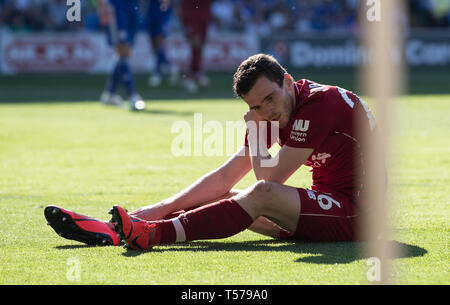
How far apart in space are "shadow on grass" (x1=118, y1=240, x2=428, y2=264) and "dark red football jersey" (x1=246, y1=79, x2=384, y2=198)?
0.36m

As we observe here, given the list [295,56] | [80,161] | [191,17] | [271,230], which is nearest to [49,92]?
[191,17]

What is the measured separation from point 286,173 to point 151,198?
2144 mm

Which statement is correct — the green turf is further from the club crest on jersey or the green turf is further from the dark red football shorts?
the club crest on jersey

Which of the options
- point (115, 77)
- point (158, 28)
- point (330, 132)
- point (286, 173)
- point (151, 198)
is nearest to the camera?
point (286, 173)

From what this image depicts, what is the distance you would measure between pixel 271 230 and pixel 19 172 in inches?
149

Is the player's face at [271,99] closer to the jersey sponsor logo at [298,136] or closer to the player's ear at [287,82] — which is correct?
the player's ear at [287,82]

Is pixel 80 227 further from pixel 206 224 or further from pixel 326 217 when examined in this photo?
pixel 326 217

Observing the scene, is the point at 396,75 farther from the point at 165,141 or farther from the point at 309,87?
the point at 309,87

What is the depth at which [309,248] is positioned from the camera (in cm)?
482

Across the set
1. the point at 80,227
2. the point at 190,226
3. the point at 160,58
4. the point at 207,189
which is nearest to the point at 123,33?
the point at 160,58

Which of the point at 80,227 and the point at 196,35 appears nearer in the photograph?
the point at 80,227

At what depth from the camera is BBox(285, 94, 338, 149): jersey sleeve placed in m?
4.68

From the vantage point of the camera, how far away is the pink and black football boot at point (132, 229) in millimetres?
4516

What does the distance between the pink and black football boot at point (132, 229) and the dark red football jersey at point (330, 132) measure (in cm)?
97
